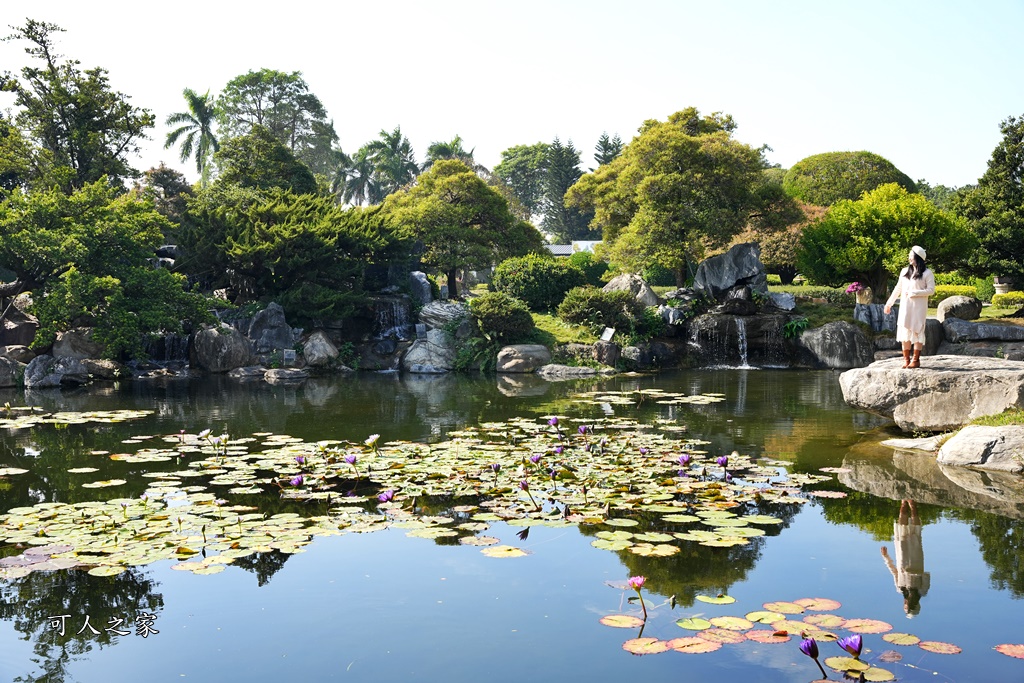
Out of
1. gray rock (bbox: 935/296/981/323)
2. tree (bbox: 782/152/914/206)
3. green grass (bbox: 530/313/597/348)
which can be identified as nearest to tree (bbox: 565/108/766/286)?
green grass (bbox: 530/313/597/348)

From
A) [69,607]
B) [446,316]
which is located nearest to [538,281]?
[446,316]

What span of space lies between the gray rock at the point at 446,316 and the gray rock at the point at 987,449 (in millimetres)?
16380

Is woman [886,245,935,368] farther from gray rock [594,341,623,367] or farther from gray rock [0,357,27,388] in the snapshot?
gray rock [0,357,27,388]

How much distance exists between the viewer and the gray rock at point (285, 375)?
21.4 m

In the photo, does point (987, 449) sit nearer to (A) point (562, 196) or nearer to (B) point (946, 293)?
(B) point (946, 293)

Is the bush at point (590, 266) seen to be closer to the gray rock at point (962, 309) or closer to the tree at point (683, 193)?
the tree at point (683, 193)

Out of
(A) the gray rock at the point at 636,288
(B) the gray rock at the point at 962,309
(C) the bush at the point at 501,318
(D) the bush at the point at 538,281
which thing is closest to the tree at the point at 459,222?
(D) the bush at the point at 538,281

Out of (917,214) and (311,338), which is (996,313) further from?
(311,338)

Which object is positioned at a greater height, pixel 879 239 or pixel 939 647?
pixel 879 239

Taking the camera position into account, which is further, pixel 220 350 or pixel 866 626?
pixel 220 350

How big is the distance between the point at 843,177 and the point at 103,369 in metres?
28.3

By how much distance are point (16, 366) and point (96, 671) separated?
1750 cm

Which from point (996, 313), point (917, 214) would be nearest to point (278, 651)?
point (917, 214)

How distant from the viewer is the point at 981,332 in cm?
2136
